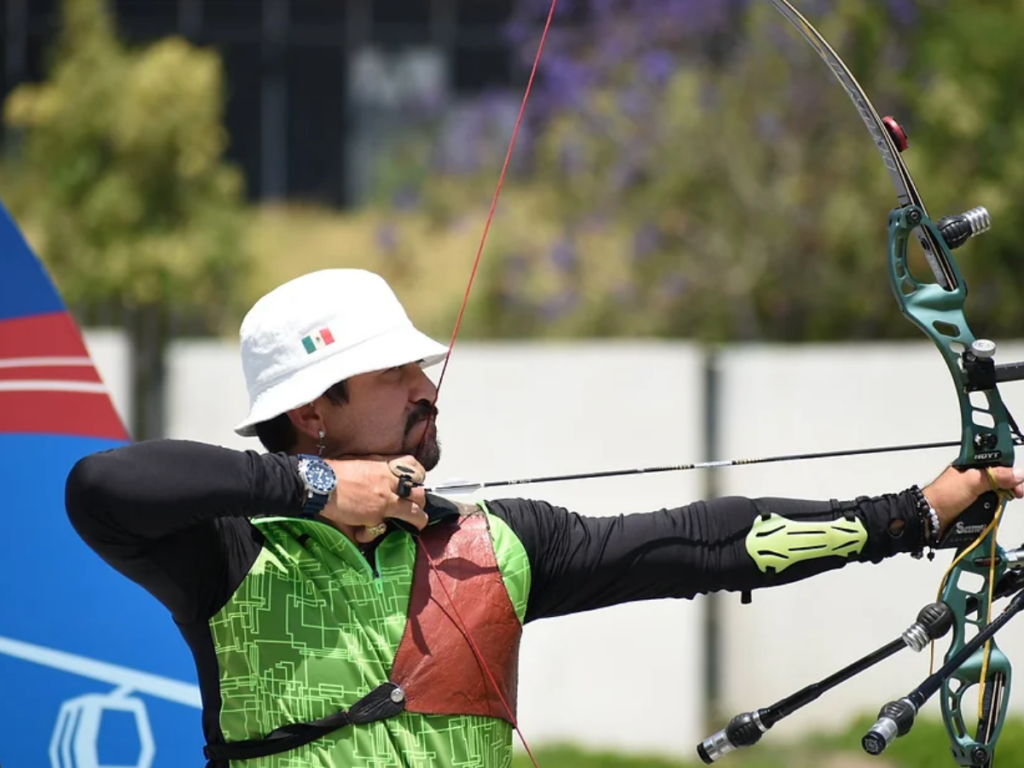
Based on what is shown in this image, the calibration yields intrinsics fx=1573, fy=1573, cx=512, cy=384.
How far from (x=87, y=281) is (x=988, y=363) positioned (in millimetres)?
8913

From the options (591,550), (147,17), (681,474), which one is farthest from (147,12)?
(591,550)

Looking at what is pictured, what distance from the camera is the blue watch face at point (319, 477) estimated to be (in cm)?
200

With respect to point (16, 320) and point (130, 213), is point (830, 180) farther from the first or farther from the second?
point (16, 320)

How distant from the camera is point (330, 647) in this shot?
2.08 m

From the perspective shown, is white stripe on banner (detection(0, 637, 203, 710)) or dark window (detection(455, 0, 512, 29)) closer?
white stripe on banner (detection(0, 637, 203, 710))

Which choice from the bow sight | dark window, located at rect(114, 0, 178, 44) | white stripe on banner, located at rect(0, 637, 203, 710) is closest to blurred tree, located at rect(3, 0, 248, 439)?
dark window, located at rect(114, 0, 178, 44)

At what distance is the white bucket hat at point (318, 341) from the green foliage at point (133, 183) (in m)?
8.36

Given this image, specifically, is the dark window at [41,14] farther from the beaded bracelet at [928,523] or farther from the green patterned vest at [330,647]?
the beaded bracelet at [928,523]

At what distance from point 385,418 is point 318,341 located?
140 mm

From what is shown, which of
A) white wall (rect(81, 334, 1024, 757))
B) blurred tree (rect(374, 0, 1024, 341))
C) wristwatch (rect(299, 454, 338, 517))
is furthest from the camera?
blurred tree (rect(374, 0, 1024, 341))

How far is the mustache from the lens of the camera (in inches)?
85.4

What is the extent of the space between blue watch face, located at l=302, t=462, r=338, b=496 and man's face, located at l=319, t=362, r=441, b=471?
15 cm

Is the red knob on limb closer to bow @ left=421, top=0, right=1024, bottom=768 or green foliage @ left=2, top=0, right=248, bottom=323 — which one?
bow @ left=421, top=0, right=1024, bottom=768

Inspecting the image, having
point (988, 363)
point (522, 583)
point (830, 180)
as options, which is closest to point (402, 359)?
point (522, 583)
